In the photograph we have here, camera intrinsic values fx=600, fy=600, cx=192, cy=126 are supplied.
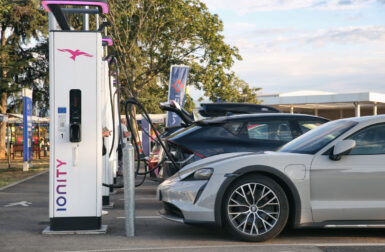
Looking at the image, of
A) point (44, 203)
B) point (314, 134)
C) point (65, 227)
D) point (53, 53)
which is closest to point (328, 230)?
point (314, 134)

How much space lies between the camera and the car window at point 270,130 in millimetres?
9266

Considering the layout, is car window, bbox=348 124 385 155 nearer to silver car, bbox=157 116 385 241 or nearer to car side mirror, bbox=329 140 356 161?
silver car, bbox=157 116 385 241

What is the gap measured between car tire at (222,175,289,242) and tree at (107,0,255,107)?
2698cm

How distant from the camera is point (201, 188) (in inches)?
260

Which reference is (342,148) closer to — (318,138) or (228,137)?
(318,138)

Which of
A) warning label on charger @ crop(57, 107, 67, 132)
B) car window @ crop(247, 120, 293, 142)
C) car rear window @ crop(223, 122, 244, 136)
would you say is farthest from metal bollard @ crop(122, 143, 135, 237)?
car window @ crop(247, 120, 293, 142)

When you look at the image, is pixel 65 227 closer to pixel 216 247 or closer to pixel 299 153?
pixel 216 247

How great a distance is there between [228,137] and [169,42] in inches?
1031

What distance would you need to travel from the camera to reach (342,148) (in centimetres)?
647

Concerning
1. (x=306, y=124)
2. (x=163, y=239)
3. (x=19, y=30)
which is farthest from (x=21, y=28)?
(x=163, y=239)

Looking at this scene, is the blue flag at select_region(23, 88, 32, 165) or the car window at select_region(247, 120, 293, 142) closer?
the car window at select_region(247, 120, 293, 142)

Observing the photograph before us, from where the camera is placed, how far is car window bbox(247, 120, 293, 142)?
9.27 meters

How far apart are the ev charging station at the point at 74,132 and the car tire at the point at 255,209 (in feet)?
5.70

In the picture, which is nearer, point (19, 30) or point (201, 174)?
point (201, 174)
